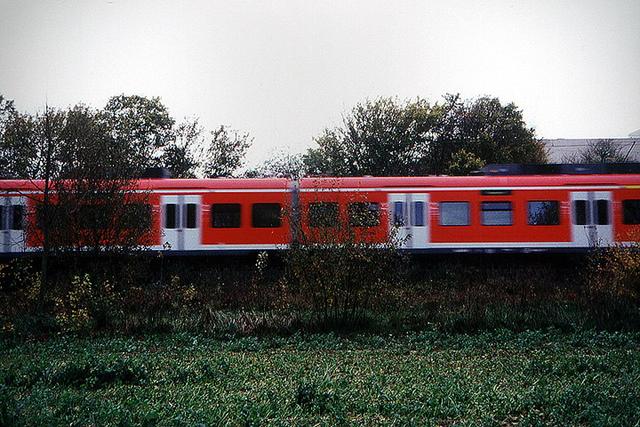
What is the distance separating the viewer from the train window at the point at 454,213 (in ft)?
71.3

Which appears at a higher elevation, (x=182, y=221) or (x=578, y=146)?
(x=578, y=146)

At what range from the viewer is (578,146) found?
56.8 m

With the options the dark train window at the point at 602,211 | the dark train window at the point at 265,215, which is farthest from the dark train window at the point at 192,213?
the dark train window at the point at 602,211

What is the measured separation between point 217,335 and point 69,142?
7688mm

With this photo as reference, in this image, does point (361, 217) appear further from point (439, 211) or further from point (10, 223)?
point (10, 223)

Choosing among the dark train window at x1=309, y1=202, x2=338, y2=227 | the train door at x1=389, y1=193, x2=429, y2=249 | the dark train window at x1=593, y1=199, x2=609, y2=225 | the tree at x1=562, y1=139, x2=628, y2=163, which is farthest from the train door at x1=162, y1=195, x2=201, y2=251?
the tree at x1=562, y1=139, x2=628, y2=163

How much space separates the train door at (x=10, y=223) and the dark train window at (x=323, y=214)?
11747 millimetres

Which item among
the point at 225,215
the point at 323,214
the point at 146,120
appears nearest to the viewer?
the point at 323,214

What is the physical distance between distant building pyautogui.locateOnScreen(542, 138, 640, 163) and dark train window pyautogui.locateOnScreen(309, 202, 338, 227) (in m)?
39.8

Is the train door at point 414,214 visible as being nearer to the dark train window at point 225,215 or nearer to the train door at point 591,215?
the train door at point 591,215

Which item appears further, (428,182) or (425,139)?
(425,139)

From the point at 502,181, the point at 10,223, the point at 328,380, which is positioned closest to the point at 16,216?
the point at 10,223

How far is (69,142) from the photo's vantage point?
17.2 meters

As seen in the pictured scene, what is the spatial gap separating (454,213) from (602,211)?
4.89 metres
